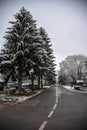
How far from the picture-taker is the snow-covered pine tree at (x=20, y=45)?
24.2 m

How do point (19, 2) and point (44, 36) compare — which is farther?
point (44, 36)

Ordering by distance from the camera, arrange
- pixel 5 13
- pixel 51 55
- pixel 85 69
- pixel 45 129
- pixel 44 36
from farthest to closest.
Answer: pixel 85 69
pixel 51 55
pixel 44 36
pixel 5 13
pixel 45 129

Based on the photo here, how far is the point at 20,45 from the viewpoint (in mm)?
23812

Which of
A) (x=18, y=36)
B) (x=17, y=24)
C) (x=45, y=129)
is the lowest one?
(x=45, y=129)

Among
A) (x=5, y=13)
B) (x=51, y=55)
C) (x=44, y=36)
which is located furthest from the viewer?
(x=51, y=55)

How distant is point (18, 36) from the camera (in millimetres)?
24469

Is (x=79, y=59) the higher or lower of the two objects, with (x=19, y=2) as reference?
higher

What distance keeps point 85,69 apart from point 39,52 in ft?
171

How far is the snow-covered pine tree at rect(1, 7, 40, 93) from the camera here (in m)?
24.2

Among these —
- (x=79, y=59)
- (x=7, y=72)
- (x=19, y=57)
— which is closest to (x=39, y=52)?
(x=19, y=57)

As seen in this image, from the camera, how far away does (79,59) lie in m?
76.2

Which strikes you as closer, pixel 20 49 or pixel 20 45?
pixel 20 45

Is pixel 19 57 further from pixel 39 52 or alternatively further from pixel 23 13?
pixel 23 13

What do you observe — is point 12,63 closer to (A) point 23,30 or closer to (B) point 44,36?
(A) point 23,30
